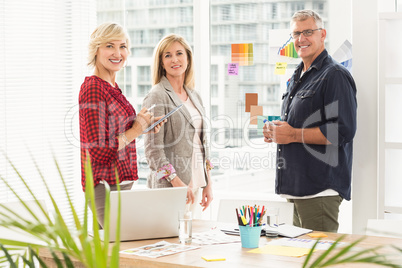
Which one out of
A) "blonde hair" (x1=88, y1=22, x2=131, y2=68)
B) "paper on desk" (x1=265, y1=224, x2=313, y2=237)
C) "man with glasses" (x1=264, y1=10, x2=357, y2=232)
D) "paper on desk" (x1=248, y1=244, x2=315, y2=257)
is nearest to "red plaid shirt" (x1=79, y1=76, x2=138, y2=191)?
"blonde hair" (x1=88, y1=22, x2=131, y2=68)

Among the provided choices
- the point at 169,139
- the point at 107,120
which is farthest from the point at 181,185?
the point at 107,120

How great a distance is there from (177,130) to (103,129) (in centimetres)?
57

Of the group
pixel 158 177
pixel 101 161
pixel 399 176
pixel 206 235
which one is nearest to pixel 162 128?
pixel 158 177

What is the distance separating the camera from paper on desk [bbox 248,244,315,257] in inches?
81.5

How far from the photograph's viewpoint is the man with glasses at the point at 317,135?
3.07 m

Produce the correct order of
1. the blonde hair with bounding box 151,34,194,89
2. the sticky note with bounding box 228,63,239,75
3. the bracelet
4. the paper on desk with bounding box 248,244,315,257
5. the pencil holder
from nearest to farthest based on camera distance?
the paper on desk with bounding box 248,244,315,257 → the pencil holder → the bracelet → the blonde hair with bounding box 151,34,194,89 → the sticky note with bounding box 228,63,239,75

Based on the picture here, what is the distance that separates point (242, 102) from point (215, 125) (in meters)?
0.30

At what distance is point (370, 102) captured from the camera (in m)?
3.39

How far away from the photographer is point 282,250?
213 cm

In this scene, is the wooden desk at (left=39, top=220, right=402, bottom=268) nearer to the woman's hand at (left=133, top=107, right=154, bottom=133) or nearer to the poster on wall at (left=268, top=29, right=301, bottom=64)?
the woman's hand at (left=133, top=107, right=154, bottom=133)

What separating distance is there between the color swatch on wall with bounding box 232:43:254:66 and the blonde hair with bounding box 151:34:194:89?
2.42 feet

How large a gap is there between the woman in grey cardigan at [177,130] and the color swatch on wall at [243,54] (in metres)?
0.74

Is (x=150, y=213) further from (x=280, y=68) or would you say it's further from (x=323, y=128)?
(x=280, y=68)

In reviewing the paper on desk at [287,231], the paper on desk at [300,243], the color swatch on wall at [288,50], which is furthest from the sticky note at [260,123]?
the paper on desk at [300,243]
